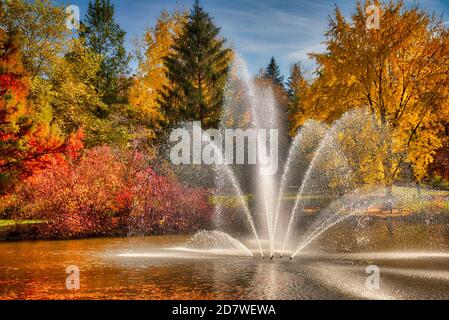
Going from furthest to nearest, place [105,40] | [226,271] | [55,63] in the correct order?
[105,40] < [55,63] < [226,271]

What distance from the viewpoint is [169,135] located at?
109ft

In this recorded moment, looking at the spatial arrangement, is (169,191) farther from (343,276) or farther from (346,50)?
(343,276)

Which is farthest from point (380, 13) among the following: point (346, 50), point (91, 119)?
point (91, 119)

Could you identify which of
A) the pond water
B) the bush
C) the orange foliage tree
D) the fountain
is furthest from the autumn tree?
the orange foliage tree

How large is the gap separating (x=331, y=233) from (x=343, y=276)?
1211cm

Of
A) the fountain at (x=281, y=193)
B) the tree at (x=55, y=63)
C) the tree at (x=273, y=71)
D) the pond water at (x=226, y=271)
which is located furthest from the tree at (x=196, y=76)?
the tree at (x=273, y=71)

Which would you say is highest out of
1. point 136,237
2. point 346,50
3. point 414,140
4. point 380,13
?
point 380,13

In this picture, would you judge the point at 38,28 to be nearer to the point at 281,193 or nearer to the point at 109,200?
the point at 109,200

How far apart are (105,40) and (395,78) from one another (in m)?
27.4

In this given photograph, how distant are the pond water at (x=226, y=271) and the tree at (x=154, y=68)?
58.6ft

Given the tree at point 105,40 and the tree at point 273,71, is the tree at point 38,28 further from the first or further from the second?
the tree at point 273,71

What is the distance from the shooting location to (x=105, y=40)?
44.7 metres

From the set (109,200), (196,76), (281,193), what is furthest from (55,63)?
(281,193)

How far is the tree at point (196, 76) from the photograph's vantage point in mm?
33656
